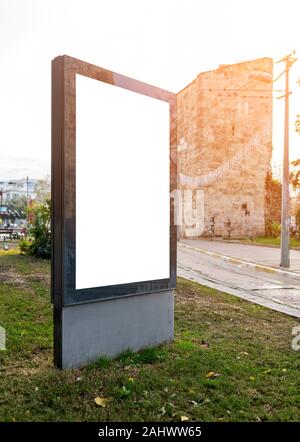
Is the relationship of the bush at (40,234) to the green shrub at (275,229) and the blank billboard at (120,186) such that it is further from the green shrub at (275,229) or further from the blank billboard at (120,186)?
the green shrub at (275,229)

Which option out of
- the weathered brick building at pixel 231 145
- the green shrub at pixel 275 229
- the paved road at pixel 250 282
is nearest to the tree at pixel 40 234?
the paved road at pixel 250 282

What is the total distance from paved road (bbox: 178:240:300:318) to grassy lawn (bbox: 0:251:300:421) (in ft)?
5.81

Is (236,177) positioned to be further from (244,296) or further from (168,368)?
(168,368)

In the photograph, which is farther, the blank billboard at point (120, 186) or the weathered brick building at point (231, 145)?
the weathered brick building at point (231, 145)

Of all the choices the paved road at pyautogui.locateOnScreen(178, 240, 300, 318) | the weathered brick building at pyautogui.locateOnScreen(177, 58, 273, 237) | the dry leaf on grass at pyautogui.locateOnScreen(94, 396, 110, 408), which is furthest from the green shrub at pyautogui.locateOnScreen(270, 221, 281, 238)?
the dry leaf on grass at pyautogui.locateOnScreen(94, 396, 110, 408)

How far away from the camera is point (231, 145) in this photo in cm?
3547

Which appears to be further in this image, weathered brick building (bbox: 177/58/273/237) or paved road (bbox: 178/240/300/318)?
weathered brick building (bbox: 177/58/273/237)

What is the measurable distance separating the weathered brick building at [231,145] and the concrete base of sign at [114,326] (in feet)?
98.0

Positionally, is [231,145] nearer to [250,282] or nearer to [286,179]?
[286,179]

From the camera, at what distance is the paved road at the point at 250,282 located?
810 cm

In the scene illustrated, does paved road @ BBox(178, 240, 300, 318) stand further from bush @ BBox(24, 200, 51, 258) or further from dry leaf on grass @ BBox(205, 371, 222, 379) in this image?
bush @ BBox(24, 200, 51, 258)

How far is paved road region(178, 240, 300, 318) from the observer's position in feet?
26.6
